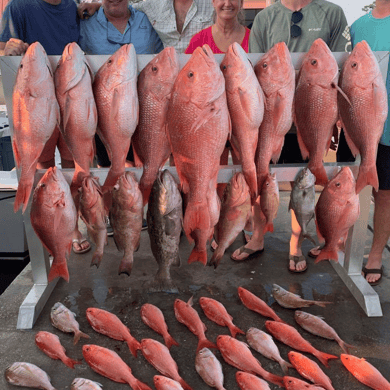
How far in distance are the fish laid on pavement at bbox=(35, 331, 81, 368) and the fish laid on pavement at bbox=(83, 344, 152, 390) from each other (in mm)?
112

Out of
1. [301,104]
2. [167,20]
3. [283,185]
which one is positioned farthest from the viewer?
[283,185]

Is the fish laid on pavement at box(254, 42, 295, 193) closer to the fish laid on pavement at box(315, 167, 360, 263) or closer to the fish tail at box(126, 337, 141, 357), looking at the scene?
the fish laid on pavement at box(315, 167, 360, 263)

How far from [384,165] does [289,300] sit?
1.34m

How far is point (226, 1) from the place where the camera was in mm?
3441

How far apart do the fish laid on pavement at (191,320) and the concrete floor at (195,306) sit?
52mm

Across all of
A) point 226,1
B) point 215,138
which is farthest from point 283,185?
point 215,138

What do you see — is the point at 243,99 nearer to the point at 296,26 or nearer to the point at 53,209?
the point at 53,209

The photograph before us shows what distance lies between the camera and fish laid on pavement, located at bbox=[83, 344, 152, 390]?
85.5 inches

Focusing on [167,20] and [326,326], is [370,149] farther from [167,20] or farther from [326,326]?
[167,20]

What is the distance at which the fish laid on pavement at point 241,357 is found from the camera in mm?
2191

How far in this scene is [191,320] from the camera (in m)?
2.63

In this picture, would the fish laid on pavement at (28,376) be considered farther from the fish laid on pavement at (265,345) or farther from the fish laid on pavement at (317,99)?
the fish laid on pavement at (317,99)

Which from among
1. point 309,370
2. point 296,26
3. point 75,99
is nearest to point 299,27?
point 296,26

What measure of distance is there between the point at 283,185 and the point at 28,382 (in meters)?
4.18
